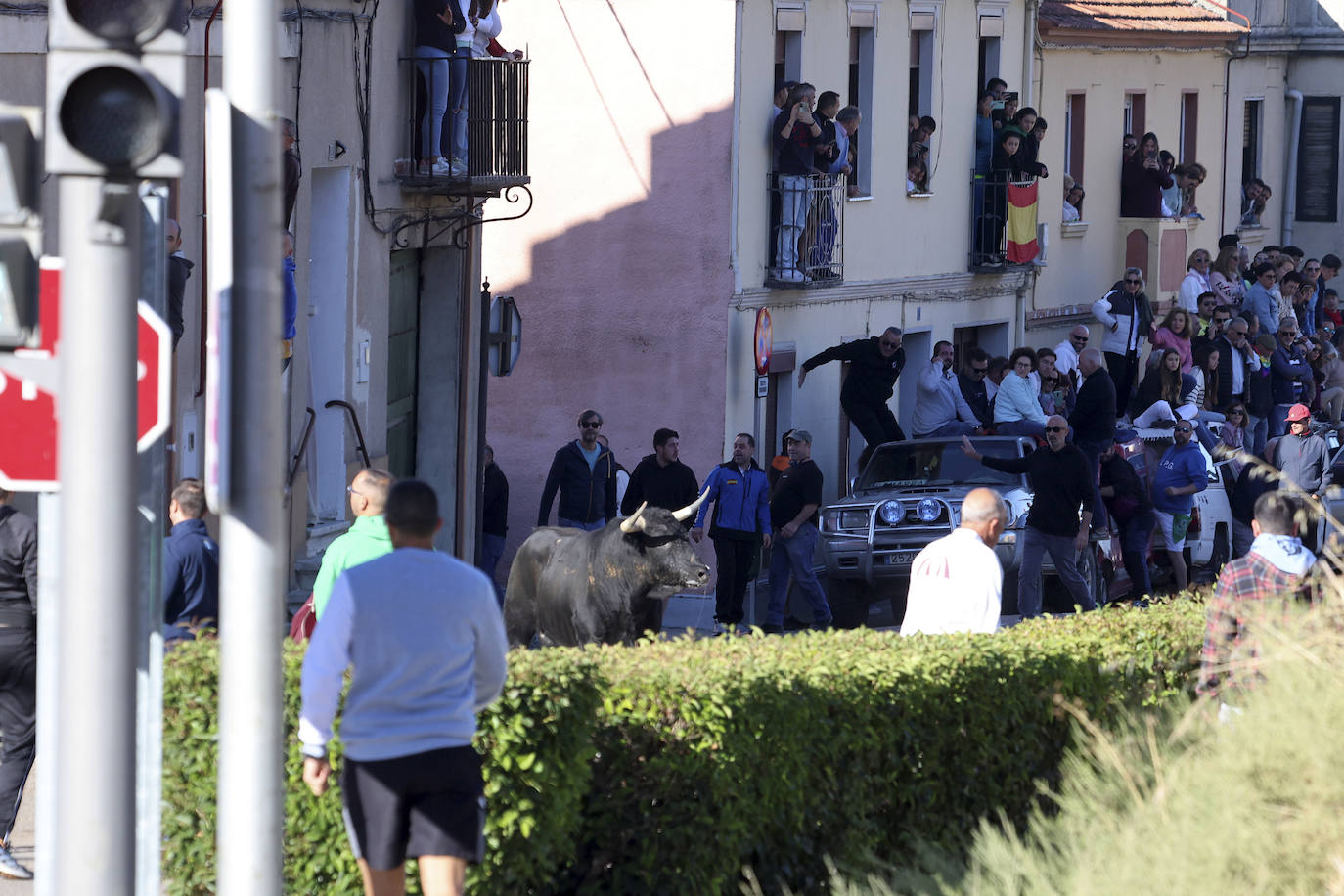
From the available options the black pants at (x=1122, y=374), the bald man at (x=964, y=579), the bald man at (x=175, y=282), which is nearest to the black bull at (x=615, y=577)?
the bald man at (x=964, y=579)

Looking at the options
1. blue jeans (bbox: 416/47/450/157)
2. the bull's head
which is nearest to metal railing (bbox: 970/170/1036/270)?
blue jeans (bbox: 416/47/450/157)

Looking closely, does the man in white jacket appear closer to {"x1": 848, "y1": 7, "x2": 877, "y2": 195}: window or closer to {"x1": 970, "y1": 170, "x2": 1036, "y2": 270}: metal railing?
{"x1": 848, "y1": 7, "x2": 877, "y2": 195}: window

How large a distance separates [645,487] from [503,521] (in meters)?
1.91

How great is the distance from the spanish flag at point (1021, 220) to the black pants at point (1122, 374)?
224cm

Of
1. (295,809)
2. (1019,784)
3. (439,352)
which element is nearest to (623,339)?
(439,352)

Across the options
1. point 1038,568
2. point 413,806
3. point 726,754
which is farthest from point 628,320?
point 413,806

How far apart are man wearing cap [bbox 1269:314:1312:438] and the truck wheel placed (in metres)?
9.62

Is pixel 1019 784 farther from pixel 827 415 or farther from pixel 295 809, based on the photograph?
pixel 827 415

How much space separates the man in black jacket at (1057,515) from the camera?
61.1ft

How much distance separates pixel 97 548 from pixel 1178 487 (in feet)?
55.9

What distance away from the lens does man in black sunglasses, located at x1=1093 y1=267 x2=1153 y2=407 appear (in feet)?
94.4

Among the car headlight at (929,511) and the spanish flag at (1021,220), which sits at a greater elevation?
the spanish flag at (1021,220)

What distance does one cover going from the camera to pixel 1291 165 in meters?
42.8

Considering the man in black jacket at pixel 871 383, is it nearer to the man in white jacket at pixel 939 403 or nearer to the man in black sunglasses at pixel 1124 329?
the man in white jacket at pixel 939 403
